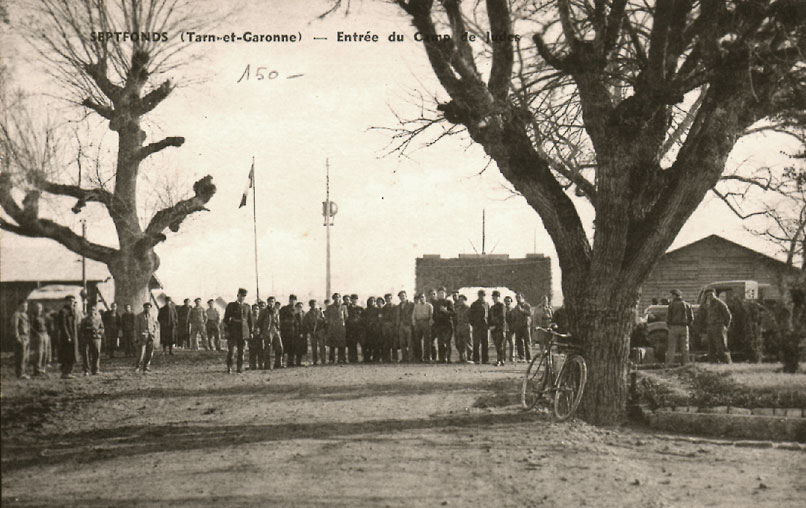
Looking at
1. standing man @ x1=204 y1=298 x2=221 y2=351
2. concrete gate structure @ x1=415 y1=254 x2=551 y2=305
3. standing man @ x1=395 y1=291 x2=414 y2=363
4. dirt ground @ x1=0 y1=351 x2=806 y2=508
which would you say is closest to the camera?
dirt ground @ x1=0 y1=351 x2=806 y2=508

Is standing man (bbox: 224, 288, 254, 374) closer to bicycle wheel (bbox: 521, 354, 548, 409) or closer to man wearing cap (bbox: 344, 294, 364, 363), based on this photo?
man wearing cap (bbox: 344, 294, 364, 363)

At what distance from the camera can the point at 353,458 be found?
8055 mm

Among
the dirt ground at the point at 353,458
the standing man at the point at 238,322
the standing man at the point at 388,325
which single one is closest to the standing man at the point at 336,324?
the standing man at the point at 388,325

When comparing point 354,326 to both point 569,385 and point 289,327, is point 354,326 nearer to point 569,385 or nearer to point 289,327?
point 289,327

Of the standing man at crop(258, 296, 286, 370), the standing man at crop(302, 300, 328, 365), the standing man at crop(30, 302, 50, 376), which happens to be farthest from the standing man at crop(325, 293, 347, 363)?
the standing man at crop(30, 302, 50, 376)

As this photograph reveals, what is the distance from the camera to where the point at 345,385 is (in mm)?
14703

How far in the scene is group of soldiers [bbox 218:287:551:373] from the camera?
20.8 m

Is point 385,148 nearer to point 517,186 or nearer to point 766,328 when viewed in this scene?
point 517,186

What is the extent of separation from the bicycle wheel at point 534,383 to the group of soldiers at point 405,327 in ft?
27.5

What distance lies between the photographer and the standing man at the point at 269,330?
1877 cm

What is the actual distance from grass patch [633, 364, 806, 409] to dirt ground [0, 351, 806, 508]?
1.67 m

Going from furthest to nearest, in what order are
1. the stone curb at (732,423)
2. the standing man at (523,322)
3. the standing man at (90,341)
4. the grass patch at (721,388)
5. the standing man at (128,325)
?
the standing man at (128,325), the standing man at (523,322), the standing man at (90,341), the grass patch at (721,388), the stone curb at (732,423)

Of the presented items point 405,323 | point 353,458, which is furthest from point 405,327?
point 353,458

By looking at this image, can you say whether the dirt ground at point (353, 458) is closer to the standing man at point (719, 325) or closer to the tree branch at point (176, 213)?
the tree branch at point (176, 213)
